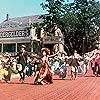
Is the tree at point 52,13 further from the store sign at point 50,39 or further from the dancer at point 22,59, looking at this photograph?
the dancer at point 22,59

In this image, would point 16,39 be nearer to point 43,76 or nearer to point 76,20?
point 76,20

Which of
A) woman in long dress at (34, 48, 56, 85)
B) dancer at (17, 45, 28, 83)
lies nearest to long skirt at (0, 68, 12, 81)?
dancer at (17, 45, 28, 83)

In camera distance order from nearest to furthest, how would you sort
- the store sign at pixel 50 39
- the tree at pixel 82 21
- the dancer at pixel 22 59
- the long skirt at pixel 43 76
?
1. the long skirt at pixel 43 76
2. the dancer at pixel 22 59
3. the store sign at pixel 50 39
4. the tree at pixel 82 21

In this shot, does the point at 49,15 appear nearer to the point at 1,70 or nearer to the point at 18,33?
the point at 18,33

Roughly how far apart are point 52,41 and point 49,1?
288 inches

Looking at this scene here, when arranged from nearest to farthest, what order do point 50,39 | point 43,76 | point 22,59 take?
point 43,76, point 22,59, point 50,39

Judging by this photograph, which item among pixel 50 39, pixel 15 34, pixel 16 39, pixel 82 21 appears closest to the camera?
pixel 16 39

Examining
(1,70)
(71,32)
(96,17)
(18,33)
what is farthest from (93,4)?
(1,70)

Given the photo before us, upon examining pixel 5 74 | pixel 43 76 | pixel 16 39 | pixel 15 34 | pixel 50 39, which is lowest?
pixel 43 76

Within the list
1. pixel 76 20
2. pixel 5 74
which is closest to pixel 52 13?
pixel 76 20

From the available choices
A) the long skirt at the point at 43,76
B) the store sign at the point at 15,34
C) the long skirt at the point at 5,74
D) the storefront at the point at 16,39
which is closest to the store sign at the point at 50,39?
the storefront at the point at 16,39

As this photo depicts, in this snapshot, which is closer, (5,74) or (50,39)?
(5,74)

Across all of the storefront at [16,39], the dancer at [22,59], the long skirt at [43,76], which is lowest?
the long skirt at [43,76]

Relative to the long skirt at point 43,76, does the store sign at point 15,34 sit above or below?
above
